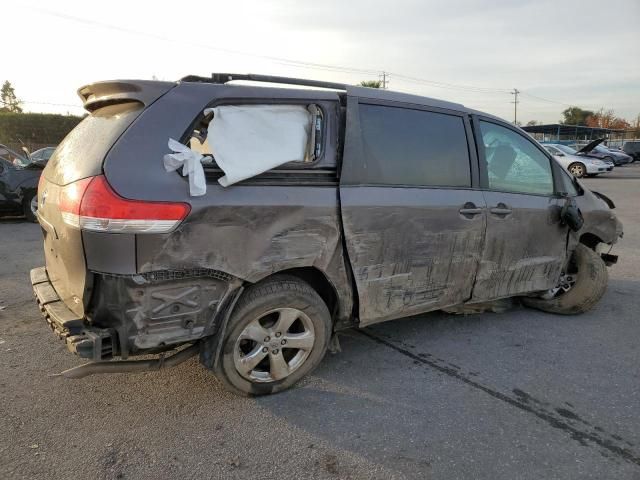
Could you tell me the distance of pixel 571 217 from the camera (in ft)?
14.5

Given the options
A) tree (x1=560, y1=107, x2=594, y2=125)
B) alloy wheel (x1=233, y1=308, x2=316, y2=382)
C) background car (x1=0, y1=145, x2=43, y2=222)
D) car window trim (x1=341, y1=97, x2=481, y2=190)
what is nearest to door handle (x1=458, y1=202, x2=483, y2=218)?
car window trim (x1=341, y1=97, x2=481, y2=190)

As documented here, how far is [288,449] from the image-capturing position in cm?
259

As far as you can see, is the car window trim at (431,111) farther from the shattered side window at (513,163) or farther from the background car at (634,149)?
the background car at (634,149)

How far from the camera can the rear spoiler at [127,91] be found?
266cm

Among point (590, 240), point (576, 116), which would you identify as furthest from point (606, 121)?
point (590, 240)

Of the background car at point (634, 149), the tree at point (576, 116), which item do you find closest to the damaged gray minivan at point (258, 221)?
the background car at point (634, 149)

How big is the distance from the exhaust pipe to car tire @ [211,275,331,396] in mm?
216

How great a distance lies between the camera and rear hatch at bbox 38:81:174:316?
2582 mm

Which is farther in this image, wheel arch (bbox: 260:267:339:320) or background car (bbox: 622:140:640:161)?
background car (bbox: 622:140:640:161)

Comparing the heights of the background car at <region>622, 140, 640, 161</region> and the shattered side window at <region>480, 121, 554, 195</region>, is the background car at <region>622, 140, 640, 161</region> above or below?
above

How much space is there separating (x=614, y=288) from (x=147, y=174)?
5414 mm

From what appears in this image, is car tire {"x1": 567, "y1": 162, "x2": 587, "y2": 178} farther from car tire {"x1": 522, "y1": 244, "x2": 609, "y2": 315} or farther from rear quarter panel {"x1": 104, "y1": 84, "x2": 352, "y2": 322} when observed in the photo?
rear quarter panel {"x1": 104, "y1": 84, "x2": 352, "y2": 322}

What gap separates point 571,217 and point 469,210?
1.33 m

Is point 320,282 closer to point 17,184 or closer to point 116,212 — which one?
point 116,212
